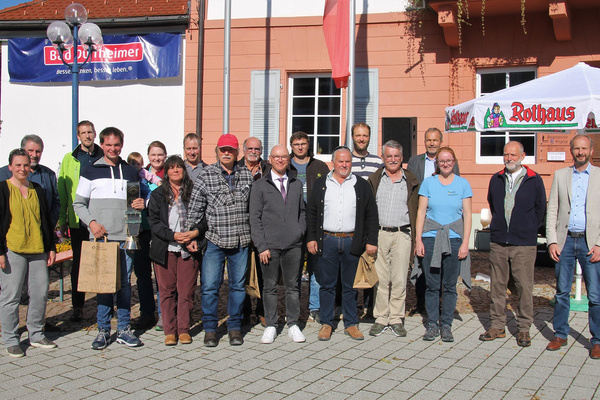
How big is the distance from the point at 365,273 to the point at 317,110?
281 inches

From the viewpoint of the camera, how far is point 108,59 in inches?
523

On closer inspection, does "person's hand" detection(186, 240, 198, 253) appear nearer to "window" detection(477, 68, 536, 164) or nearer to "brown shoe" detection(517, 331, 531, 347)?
"brown shoe" detection(517, 331, 531, 347)

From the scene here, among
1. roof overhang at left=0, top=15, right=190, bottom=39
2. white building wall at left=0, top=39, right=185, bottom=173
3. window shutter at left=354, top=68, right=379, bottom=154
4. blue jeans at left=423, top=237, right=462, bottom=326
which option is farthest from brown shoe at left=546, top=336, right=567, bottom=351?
roof overhang at left=0, top=15, right=190, bottom=39

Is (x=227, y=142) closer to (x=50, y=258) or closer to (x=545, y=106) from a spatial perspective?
(x=50, y=258)

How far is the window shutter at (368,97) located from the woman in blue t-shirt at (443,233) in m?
6.16

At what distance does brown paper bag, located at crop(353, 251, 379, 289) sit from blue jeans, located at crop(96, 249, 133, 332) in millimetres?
2195

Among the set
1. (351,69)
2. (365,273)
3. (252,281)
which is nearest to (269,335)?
(252,281)

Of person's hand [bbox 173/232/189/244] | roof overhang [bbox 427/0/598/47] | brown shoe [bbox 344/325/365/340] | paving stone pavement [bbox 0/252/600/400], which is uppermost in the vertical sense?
roof overhang [bbox 427/0/598/47]

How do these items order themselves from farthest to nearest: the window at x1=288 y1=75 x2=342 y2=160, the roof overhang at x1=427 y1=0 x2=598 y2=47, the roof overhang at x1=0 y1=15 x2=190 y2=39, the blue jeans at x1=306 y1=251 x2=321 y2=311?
1. the roof overhang at x1=0 y1=15 x2=190 y2=39
2. the window at x1=288 y1=75 x2=342 y2=160
3. the roof overhang at x1=427 y1=0 x2=598 y2=47
4. the blue jeans at x1=306 y1=251 x2=321 y2=311

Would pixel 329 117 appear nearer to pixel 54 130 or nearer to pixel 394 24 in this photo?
pixel 394 24

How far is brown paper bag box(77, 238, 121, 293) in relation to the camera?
5.42m

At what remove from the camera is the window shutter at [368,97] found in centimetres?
1201

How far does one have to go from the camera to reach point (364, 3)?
12.1 meters

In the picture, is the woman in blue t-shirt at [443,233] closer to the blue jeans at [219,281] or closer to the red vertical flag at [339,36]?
the blue jeans at [219,281]
